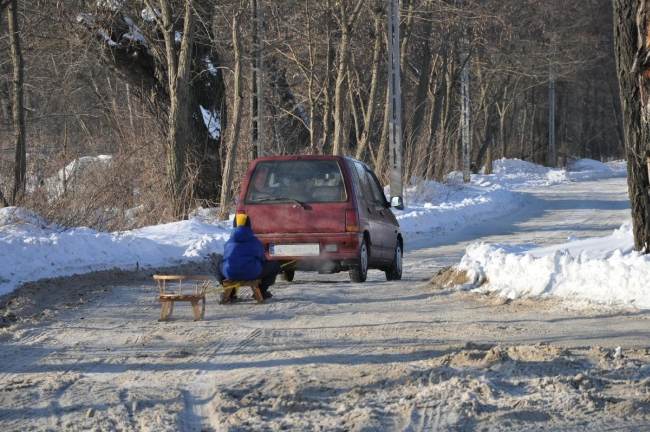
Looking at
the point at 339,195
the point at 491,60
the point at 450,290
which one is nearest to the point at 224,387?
the point at 450,290

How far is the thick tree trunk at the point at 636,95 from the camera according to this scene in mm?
11359

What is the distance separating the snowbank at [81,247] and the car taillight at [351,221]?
3.57 m

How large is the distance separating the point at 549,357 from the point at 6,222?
453 inches

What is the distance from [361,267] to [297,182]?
1373mm

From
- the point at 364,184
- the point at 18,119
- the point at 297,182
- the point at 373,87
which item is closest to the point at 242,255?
the point at 297,182

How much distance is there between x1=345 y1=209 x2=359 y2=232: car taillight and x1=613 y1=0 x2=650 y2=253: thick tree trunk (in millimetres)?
3452

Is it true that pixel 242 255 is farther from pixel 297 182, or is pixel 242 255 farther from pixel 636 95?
pixel 636 95

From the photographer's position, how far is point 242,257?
1130cm

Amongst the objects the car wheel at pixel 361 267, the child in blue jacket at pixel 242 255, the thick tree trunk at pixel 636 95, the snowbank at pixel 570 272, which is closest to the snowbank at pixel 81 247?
the child in blue jacket at pixel 242 255

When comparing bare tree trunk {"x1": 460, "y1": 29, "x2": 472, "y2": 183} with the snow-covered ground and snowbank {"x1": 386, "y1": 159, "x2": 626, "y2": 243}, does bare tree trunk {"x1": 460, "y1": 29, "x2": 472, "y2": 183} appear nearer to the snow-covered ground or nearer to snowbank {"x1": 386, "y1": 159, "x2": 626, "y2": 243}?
snowbank {"x1": 386, "y1": 159, "x2": 626, "y2": 243}

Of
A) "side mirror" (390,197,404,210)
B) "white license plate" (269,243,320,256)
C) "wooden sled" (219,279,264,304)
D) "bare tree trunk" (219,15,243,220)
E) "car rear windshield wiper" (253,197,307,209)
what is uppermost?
"bare tree trunk" (219,15,243,220)

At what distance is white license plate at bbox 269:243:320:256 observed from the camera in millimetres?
13500

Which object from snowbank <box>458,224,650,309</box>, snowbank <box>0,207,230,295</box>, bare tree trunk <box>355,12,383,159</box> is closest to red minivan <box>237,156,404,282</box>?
snowbank <box>458,224,650,309</box>

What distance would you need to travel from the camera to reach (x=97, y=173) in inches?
834
